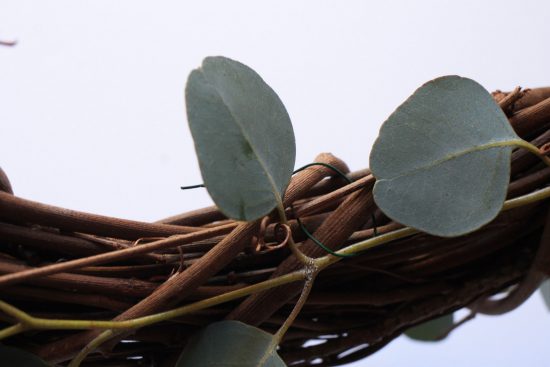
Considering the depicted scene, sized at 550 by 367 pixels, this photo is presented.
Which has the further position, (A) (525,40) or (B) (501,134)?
(A) (525,40)

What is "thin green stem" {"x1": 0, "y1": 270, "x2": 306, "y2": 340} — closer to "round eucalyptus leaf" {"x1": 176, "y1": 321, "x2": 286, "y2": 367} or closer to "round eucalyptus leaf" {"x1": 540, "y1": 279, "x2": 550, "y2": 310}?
"round eucalyptus leaf" {"x1": 176, "y1": 321, "x2": 286, "y2": 367}

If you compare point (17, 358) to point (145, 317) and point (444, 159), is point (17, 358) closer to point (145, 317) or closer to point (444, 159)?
point (145, 317)

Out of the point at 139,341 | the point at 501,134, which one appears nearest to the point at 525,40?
the point at 501,134

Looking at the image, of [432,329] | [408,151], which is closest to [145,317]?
[408,151]

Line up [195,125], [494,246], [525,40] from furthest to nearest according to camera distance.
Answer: [525,40] < [494,246] < [195,125]

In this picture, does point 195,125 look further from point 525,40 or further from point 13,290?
point 525,40

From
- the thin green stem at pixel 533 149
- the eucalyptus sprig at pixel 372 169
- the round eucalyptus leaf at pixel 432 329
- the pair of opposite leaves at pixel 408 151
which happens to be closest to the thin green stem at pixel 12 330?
the eucalyptus sprig at pixel 372 169

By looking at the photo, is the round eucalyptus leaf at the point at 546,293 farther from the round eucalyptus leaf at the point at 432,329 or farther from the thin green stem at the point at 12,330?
the thin green stem at the point at 12,330
